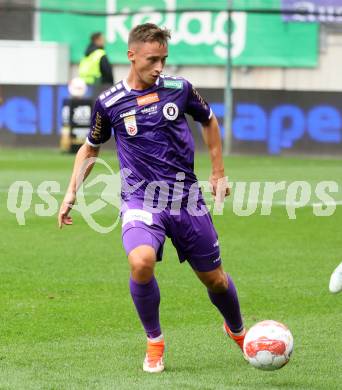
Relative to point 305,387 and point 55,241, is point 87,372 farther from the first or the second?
point 55,241

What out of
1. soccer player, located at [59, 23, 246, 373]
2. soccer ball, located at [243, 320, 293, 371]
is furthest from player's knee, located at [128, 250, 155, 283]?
soccer ball, located at [243, 320, 293, 371]

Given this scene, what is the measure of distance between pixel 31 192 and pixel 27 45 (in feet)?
57.9

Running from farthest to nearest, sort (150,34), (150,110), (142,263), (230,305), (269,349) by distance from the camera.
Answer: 1. (230,305)
2. (150,110)
3. (150,34)
4. (142,263)
5. (269,349)

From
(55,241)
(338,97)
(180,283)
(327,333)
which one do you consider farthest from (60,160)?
(327,333)

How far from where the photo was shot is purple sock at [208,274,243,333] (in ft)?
22.8

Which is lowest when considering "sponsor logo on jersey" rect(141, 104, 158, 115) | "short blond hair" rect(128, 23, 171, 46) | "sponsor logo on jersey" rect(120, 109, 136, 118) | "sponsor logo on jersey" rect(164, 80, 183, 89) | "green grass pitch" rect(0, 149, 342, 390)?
"green grass pitch" rect(0, 149, 342, 390)

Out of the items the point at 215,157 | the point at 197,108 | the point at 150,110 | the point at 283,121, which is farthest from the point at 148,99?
the point at 283,121

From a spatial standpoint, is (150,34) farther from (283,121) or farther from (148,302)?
(283,121)

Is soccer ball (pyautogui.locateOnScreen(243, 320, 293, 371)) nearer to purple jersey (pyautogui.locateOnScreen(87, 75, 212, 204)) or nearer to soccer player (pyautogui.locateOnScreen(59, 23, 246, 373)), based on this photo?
soccer player (pyautogui.locateOnScreen(59, 23, 246, 373))

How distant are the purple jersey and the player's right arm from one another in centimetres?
6

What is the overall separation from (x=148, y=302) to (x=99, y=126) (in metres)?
1.06

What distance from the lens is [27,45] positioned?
109 ft

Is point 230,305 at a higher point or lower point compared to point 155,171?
lower

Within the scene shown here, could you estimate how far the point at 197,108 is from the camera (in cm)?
695
